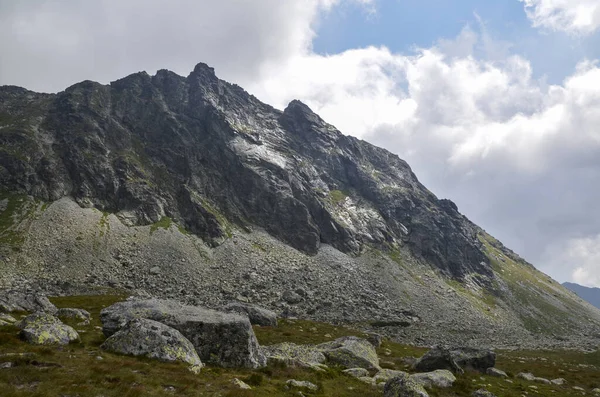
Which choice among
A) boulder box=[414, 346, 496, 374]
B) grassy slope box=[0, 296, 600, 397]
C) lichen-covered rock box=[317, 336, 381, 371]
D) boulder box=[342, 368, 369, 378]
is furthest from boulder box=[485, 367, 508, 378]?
boulder box=[342, 368, 369, 378]

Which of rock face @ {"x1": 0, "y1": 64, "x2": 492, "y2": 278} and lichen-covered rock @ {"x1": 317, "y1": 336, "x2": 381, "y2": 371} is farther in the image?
rock face @ {"x1": 0, "y1": 64, "x2": 492, "y2": 278}

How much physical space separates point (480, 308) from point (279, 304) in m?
80.9

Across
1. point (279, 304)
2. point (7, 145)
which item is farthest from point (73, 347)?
point (7, 145)

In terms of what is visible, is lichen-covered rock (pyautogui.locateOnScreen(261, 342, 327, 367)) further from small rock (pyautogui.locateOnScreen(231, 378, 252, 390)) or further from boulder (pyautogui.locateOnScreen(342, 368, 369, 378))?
small rock (pyautogui.locateOnScreen(231, 378, 252, 390))

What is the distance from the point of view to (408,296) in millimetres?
116312

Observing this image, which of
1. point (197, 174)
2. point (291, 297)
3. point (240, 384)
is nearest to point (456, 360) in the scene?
point (240, 384)

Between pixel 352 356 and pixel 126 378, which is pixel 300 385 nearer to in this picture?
pixel 126 378

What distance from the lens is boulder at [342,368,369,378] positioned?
30172 millimetres

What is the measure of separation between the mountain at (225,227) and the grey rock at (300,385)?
63.6 metres

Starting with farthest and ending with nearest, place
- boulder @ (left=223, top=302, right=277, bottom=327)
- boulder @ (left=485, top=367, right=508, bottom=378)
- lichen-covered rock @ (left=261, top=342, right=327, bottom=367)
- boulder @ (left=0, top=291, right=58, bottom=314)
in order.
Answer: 1. boulder @ (left=223, top=302, right=277, bottom=327)
2. boulder @ (left=0, top=291, right=58, bottom=314)
3. boulder @ (left=485, top=367, right=508, bottom=378)
4. lichen-covered rock @ (left=261, top=342, right=327, bottom=367)

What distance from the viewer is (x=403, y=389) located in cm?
2192

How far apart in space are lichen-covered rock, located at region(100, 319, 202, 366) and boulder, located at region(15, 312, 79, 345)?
373cm

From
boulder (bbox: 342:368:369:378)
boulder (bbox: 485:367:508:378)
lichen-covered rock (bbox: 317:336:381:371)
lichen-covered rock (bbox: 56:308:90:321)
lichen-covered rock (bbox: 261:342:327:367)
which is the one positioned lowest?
lichen-covered rock (bbox: 56:308:90:321)

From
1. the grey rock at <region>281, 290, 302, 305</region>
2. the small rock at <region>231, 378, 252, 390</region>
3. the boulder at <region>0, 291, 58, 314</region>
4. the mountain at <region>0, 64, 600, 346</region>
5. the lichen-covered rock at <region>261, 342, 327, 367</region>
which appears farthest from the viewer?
the mountain at <region>0, 64, 600, 346</region>
